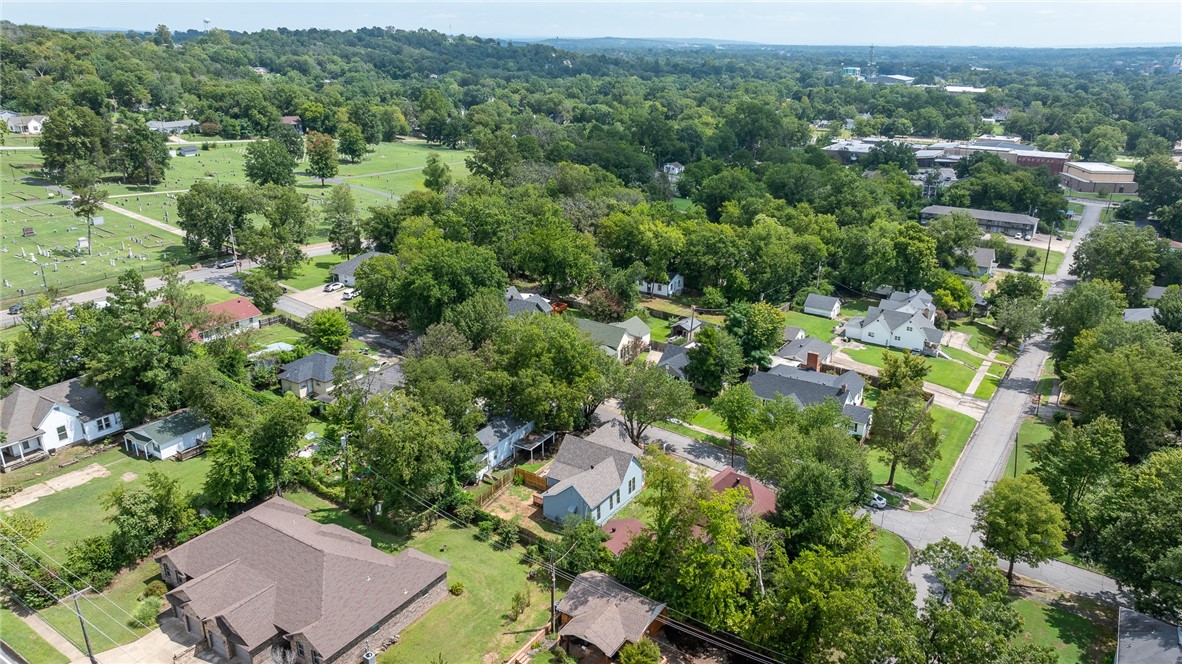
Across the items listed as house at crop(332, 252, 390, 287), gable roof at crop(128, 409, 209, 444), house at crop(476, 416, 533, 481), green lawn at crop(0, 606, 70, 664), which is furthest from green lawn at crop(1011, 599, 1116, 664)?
house at crop(332, 252, 390, 287)

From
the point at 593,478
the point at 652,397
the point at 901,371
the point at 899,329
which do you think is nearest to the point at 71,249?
the point at 652,397

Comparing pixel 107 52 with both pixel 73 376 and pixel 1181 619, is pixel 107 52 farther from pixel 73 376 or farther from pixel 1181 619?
pixel 1181 619

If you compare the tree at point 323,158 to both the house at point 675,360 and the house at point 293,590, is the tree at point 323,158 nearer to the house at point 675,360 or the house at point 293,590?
the house at point 675,360

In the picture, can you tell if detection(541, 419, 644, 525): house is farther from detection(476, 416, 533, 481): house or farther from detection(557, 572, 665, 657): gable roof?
detection(557, 572, 665, 657): gable roof

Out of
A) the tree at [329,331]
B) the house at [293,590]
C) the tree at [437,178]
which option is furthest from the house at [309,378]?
the tree at [437,178]

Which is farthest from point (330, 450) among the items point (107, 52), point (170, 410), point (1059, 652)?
point (107, 52)

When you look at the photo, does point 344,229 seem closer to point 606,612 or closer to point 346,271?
point 346,271
